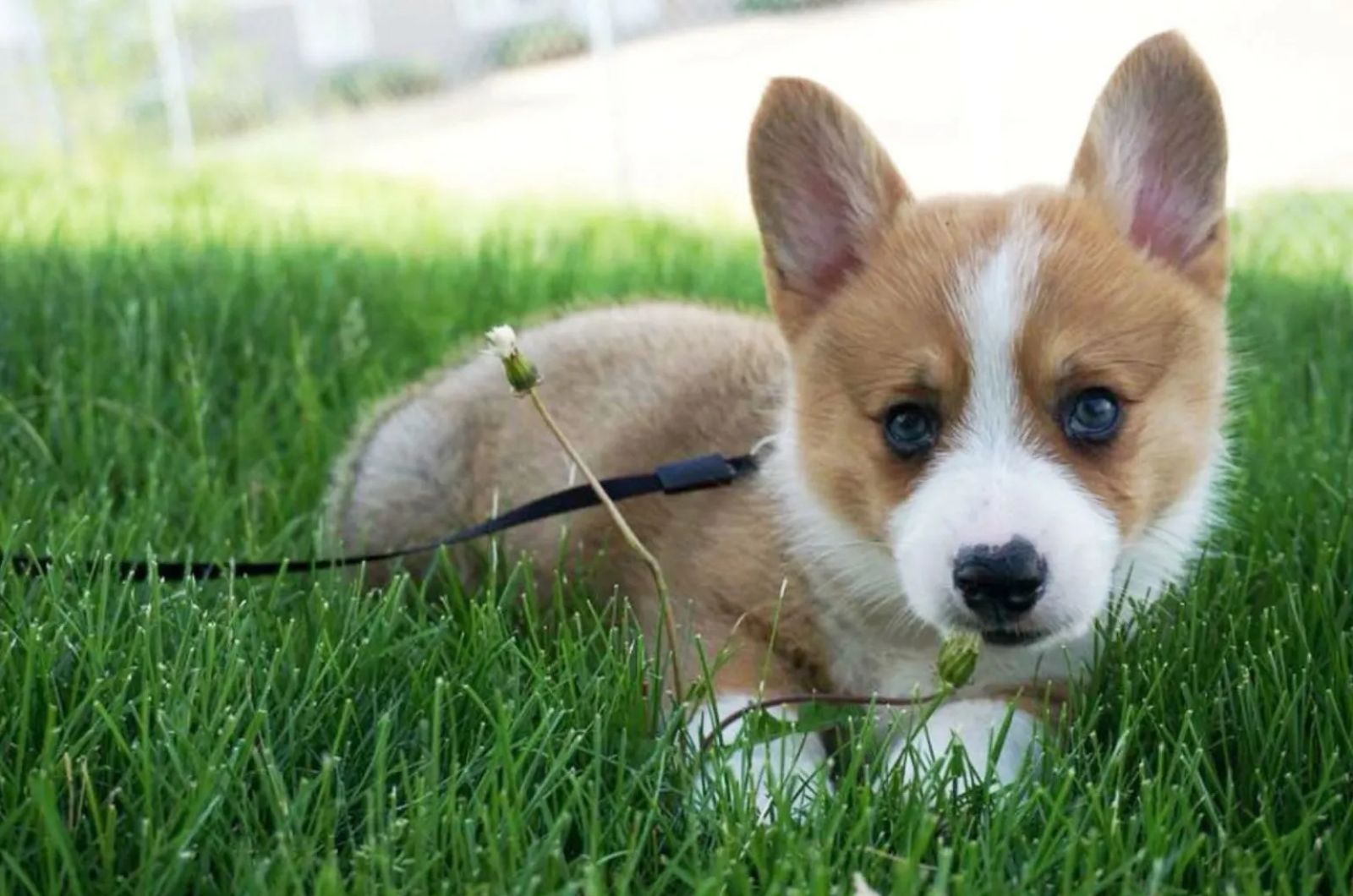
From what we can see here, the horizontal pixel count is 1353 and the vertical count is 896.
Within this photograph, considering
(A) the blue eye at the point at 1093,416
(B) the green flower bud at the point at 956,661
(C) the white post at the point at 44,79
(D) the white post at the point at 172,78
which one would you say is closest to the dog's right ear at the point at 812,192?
(A) the blue eye at the point at 1093,416

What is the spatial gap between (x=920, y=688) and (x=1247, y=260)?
4248mm

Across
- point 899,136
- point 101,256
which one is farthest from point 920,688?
point 899,136

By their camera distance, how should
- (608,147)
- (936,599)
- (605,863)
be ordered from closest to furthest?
(605,863) < (936,599) < (608,147)

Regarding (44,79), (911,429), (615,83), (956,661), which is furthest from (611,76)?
(956,661)

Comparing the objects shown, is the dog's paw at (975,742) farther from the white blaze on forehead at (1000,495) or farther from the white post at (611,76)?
the white post at (611,76)

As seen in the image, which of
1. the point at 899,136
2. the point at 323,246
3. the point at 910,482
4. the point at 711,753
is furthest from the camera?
the point at 899,136

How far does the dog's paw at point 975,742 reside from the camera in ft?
6.16

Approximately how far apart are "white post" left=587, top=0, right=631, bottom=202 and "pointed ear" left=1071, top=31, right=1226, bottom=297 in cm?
763

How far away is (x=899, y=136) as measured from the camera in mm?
9414

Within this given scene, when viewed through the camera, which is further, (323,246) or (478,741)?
(323,246)

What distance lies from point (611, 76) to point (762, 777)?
874 cm

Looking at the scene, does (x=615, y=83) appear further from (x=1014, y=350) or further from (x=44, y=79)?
(x=1014, y=350)

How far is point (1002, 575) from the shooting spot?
77.6 inches

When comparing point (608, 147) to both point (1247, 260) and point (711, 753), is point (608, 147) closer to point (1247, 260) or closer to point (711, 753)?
point (1247, 260)
